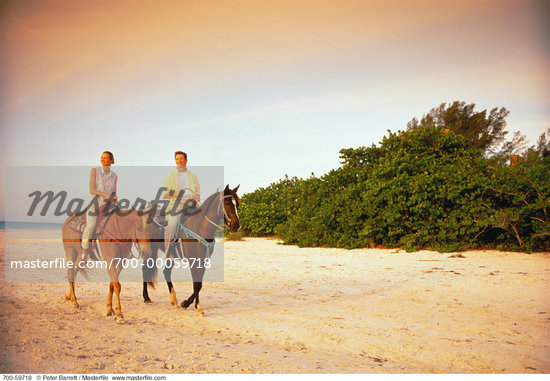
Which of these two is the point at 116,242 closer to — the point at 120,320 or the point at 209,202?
A: the point at 120,320

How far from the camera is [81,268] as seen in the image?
7016 millimetres

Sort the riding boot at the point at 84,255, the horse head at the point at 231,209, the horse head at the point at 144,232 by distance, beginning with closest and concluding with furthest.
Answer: the horse head at the point at 231,209 < the horse head at the point at 144,232 < the riding boot at the point at 84,255

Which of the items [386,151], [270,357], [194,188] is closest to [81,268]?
[194,188]

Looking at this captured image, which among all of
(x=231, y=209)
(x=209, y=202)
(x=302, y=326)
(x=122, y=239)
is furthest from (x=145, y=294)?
(x=302, y=326)

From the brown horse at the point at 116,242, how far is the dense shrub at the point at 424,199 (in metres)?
9.67

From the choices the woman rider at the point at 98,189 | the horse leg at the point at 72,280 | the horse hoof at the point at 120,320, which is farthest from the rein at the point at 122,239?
the horse leg at the point at 72,280

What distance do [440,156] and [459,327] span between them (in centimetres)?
1115

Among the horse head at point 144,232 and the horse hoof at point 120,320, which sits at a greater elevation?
the horse head at point 144,232

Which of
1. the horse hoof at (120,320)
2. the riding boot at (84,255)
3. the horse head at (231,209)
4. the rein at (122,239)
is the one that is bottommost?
the horse hoof at (120,320)

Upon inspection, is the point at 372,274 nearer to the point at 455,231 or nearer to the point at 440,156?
the point at 455,231

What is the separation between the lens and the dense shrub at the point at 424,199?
11.9 metres

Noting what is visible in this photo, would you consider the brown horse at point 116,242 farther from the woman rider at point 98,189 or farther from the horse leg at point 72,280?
the woman rider at point 98,189

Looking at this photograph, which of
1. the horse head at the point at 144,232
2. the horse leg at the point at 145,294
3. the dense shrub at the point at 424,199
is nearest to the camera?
the horse head at the point at 144,232

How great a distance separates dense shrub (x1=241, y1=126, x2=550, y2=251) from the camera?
11883 mm
